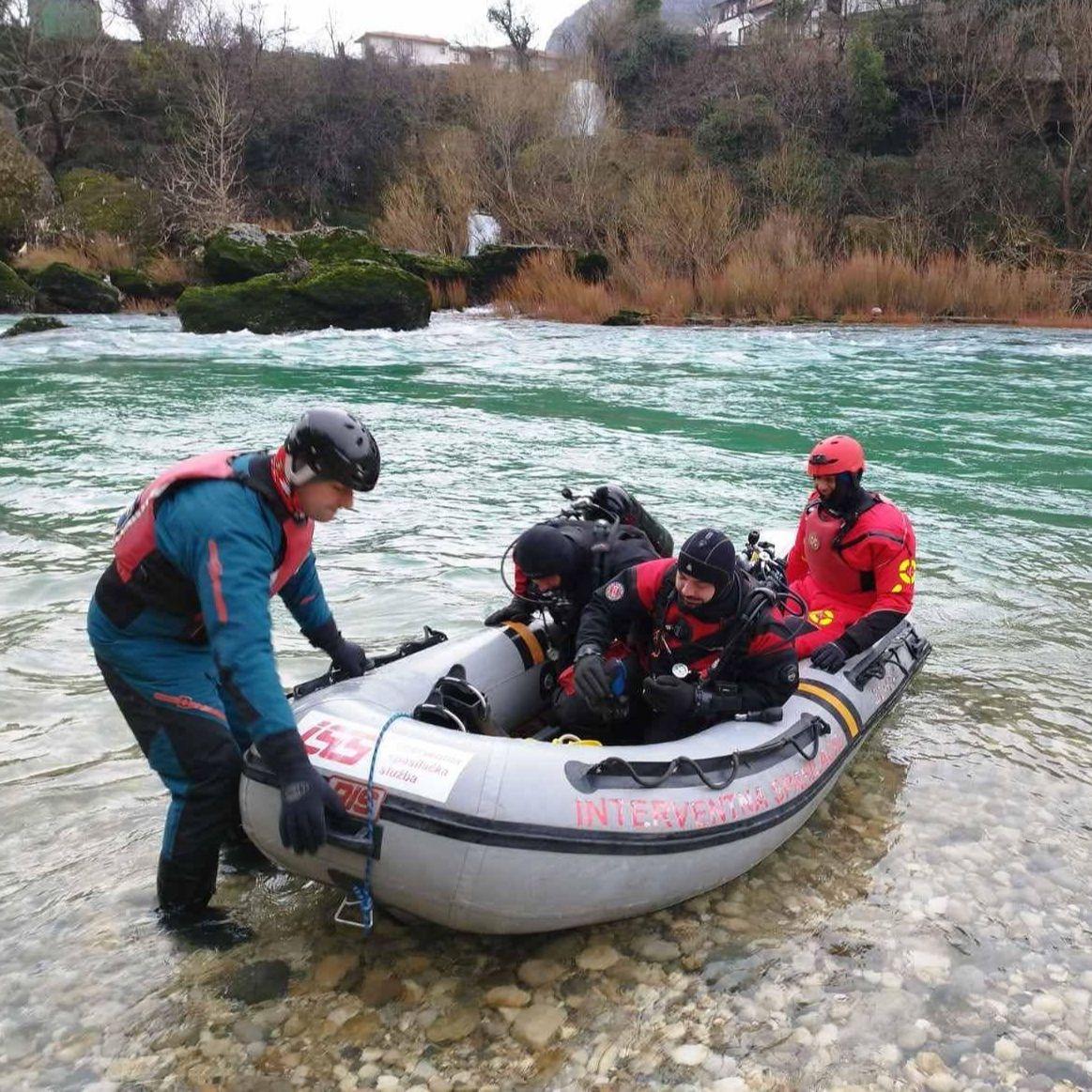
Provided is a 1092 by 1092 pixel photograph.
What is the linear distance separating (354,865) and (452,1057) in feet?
1.79

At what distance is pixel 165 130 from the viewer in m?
29.8

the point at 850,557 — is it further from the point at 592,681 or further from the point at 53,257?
the point at 53,257

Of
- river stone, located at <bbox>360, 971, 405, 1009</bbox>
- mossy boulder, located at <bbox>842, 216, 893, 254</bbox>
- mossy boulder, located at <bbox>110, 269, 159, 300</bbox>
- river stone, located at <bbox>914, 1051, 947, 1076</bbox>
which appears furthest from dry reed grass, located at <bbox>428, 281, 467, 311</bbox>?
river stone, located at <bbox>914, 1051, 947, 1076</bbox>

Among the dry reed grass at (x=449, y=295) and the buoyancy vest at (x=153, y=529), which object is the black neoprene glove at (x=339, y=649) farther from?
the dry reed grass at (x=449, y=295)

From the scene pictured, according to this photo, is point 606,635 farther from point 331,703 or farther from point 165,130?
point 165,130

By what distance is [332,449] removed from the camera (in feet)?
8.94

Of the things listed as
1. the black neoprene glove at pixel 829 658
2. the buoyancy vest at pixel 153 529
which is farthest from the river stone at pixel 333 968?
the black neoprene glove at pixel 829 658

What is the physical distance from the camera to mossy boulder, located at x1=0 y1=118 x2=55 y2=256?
74.7 ft

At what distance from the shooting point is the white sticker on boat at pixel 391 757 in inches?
111

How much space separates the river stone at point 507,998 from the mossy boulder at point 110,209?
977 inches

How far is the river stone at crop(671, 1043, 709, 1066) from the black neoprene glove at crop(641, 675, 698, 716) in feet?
3.63

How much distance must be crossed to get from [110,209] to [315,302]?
9.34 m

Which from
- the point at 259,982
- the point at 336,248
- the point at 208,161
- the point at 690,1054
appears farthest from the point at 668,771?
the point at 208,161

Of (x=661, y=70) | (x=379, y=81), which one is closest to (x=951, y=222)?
(x=661, y=70)
